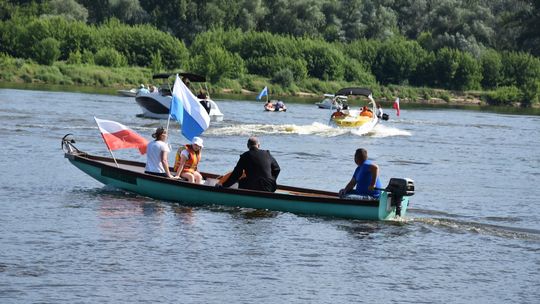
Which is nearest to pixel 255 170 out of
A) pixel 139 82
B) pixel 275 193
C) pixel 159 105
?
pixel 275 193

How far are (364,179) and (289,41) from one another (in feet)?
298

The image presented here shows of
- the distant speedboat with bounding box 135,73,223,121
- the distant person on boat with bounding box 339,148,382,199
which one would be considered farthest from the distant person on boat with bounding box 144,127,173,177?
the distant speedboat with bounding box 135,73,223,121

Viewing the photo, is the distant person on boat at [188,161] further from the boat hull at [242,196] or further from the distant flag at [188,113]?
the distant flag at [188,113]

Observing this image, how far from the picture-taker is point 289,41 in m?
113

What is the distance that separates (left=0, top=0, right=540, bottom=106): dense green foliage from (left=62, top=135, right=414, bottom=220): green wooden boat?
240ft

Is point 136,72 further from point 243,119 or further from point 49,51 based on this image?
point 243,119

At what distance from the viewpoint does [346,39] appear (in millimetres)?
125062

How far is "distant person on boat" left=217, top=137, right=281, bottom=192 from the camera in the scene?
2378 cm

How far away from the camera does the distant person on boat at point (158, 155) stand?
2494 cm

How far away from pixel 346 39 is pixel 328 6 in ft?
13.7

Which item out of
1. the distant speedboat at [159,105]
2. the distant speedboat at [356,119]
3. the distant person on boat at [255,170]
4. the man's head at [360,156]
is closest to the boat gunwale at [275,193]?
the distant person on boat at [255,170]

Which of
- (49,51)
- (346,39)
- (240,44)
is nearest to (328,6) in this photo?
(346,39)

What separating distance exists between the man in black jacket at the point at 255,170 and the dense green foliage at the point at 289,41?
7564cm

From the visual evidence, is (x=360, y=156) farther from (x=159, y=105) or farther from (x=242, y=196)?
(x=159, y=105)
